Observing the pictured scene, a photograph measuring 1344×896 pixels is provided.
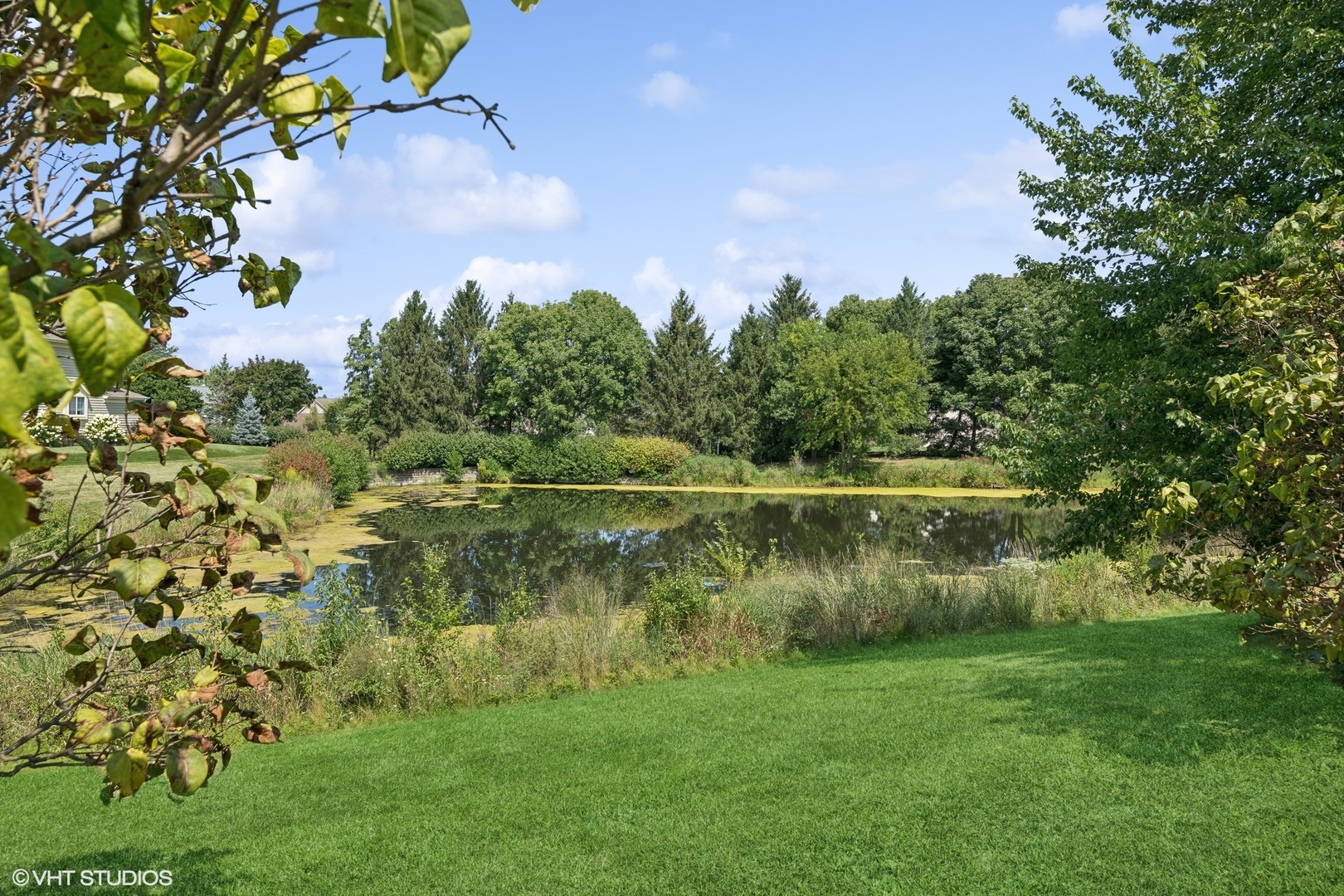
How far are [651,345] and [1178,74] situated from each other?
1546 inches

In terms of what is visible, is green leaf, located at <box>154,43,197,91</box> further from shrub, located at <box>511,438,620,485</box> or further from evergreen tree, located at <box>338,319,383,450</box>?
evergreen tree, located at <box>338,319,383,450</box>

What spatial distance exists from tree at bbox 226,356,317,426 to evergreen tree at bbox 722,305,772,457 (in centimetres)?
3311

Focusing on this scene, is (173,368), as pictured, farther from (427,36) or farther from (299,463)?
(299,463)

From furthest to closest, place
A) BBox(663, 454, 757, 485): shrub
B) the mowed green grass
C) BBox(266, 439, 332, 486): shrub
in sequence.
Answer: BBox(663, 454, 757, 485): shrub < BBox(266, 439, 332, 486): shrub < the mowed green grass

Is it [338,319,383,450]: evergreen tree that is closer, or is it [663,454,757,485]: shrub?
[663,454,757,485]: shrub

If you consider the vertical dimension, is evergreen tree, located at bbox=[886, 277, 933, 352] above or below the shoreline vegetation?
above

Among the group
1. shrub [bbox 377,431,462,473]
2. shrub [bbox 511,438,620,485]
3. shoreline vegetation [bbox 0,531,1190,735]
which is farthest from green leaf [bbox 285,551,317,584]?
shrub [bbox 377,431,462,473]

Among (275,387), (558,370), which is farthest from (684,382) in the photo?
(275,387)

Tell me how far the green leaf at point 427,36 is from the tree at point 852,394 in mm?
37590

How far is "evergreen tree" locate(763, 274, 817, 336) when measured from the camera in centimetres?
5100

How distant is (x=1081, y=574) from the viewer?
11672 mm

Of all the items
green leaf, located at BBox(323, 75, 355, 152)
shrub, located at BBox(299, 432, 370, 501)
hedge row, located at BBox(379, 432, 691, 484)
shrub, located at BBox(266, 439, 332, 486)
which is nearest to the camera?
green leaf, located at BBox(323, 75, 355, 152)

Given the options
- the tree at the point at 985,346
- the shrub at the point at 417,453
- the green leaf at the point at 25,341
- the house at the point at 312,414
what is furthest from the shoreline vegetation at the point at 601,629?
the house at the point at 312,414

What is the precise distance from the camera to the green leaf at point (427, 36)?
87 cm
